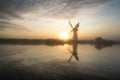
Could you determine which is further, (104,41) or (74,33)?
(104,41)

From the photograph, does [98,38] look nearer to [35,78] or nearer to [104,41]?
[104,41]

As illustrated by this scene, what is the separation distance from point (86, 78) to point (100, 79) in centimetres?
125

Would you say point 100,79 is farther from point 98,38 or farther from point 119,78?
point 98,38

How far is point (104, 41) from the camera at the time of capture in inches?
7382

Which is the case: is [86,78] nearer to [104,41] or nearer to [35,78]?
[35,78]

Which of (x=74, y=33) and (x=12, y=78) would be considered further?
(x=74, y=33)

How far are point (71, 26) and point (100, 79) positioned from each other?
101 m

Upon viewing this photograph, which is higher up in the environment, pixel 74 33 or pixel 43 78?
pixel 74 33

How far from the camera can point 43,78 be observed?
44.3 ft

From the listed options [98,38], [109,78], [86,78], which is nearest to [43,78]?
[86,78]

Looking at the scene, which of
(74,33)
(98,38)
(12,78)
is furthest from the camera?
(98,38)

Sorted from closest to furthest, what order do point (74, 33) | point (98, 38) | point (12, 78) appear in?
point (12, 78) → point (74, 33) → point (98, 38)

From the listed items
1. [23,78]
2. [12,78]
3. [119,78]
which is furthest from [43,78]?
[119,78]

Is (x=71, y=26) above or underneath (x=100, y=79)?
above
